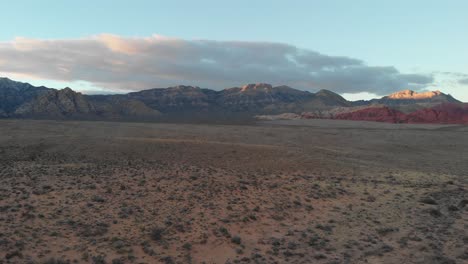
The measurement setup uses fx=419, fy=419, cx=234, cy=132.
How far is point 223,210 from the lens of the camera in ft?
46.8

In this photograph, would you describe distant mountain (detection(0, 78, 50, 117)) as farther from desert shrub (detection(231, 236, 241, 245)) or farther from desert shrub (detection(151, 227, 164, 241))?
desert shrub (detection(231, 236, 241, 245))

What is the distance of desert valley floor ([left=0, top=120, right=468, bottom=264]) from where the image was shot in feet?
36.4

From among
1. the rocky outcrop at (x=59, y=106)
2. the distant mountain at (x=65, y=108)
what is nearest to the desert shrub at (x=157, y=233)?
the distant mountain at (x=65, y=108)

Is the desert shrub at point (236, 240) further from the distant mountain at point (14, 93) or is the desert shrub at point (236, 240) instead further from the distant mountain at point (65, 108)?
the distant mountain at point (14, 93)

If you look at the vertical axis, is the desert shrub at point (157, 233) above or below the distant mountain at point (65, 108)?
below

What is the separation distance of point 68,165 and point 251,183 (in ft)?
27.4

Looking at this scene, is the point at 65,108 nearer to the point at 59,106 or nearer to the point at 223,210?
the point at 59,106

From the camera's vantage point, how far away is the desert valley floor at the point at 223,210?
36.4ft

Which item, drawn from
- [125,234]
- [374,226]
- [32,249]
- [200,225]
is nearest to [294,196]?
[374,226]

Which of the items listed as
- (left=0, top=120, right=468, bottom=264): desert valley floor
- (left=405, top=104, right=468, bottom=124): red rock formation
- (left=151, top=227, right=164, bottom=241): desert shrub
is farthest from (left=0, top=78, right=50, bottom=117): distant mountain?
(left=151, top=227, right=164, bottom=241): desert shrub

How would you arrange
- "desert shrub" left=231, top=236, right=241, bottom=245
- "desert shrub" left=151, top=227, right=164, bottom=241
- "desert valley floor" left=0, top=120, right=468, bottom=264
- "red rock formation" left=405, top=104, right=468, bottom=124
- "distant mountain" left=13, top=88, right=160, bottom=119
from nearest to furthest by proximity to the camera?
1. "desert valley floor" left=0, top=120, right=468, bottom=264
2. "desert shrub" left=151, top=227, right=164, bottom=241
3. "desert shrub" left=231, top=236, right=241, bottom=245
4. "red rock formation" left=405, top=104, right=468, bottom=124
5. "distant mountain" left=13, top=88, right=160, bottom=119

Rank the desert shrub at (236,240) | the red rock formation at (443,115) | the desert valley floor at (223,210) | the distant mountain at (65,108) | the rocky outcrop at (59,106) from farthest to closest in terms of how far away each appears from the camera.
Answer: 1. the rocky outcrop at (59,106)
2. the distant mountain at (65,108)
3. the red rock formation at (443,115)
4. the desert shrub at (236,240)
5. the desert valley floor at (223,210)

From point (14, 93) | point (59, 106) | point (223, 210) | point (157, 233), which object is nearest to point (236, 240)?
point (157, 233)

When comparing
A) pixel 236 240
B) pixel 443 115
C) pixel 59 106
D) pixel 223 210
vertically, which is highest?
pixel 443 115
